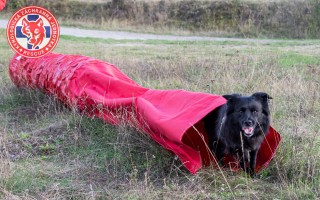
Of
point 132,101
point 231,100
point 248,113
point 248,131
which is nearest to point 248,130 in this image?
point 248,131

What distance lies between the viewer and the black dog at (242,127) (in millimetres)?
4602

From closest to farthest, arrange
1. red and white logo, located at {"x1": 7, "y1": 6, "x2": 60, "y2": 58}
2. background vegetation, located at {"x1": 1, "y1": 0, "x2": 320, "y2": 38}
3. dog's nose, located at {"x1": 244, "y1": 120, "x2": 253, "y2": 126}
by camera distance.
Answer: dog's nose, located at {"x1": 244, "y1": 120, "x2": 253, "y2": 126} < red and white logo, located at {"x1": 7, "y1": 6, "x2": 60, "y2": 58} < background vegetation, located at {"x1": 1, "y1": 0, "x2": 320, "y2": 38}

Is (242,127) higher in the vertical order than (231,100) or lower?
lower

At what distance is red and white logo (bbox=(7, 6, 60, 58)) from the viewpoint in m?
8.21

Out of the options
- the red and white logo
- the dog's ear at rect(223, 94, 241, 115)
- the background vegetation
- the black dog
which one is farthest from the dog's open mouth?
the background vegetation

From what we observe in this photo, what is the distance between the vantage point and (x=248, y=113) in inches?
180

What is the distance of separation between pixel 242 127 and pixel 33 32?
503cm

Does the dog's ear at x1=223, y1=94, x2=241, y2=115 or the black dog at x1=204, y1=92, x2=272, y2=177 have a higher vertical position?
the dog's ear at x1=223, y1=94, x2=241, y2=115

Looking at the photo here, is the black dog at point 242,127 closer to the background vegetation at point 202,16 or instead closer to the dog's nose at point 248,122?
the dog's nose at point 248,122

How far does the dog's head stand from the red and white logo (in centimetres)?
452

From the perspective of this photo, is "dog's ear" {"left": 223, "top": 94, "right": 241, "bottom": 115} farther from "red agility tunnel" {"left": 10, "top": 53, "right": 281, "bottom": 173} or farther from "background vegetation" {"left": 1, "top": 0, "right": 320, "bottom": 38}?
"background vegetation" {"left": 1, "top": 0, "right": 320, "bottom": 38}

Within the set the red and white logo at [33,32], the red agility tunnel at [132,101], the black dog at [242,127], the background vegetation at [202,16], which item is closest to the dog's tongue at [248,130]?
the black dog at [242,127]

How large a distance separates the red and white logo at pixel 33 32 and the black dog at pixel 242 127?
4.31 m

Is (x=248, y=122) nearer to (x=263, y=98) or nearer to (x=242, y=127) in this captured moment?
(x=242, y=127)
